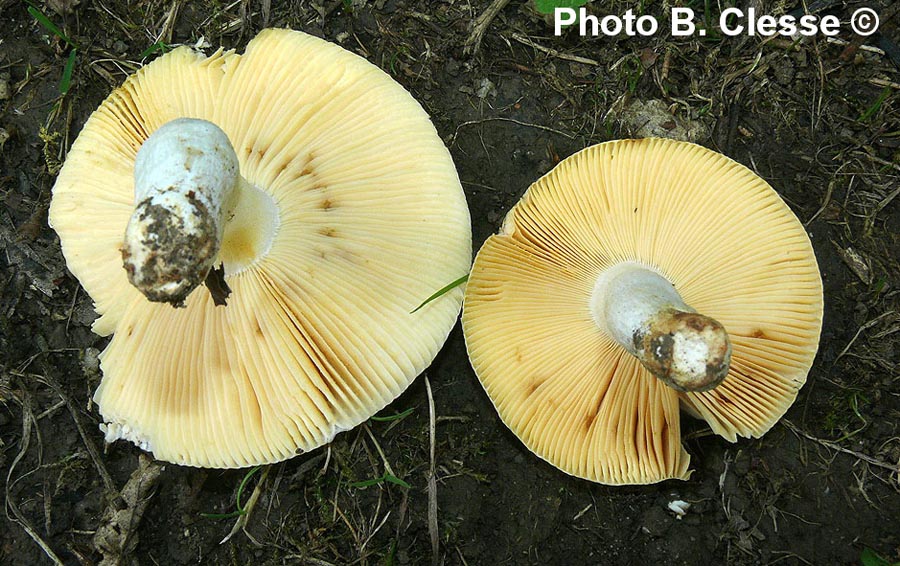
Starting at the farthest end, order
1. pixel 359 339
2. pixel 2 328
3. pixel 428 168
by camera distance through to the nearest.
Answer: pixel 2 328
pixel 428 168
pixel 359 339

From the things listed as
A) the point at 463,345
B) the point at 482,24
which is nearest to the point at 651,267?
the point at 463,345

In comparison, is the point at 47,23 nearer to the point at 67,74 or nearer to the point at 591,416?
the point at 67,74

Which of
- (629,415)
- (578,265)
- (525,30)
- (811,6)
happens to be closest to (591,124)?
(525,30)

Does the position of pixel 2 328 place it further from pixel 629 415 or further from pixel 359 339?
pixel 629 415

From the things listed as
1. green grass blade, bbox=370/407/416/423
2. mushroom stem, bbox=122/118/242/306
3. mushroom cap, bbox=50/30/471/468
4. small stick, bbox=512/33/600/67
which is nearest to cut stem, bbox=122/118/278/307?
mushroom stem, bbox=122/118/242/306

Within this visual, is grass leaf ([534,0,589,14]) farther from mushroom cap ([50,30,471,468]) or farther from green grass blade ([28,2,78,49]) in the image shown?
green grass blade ([28,2,78,49])
